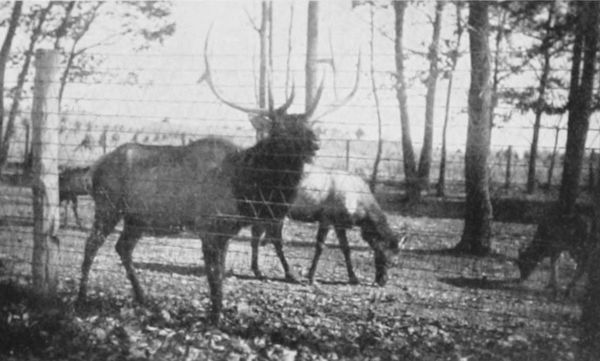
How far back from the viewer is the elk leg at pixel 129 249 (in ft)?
22.9

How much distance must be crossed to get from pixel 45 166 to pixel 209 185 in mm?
1460

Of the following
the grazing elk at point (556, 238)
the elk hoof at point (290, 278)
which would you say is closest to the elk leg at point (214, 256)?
the elk hoof at point (290, 278)

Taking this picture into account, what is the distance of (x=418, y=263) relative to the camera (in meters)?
11.1

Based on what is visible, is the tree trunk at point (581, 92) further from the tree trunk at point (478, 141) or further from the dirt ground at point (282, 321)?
the tree trunk at point (478, 141)

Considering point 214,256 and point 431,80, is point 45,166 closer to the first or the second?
point 214,256

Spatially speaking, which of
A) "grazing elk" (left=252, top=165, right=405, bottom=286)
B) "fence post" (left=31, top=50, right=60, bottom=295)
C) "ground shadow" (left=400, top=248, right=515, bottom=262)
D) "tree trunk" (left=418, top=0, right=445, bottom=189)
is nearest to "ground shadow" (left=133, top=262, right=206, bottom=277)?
"grazing elk" (left=252, top=165, right=405, bottom=286)

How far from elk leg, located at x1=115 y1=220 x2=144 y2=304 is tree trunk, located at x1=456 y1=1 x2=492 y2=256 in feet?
Result: 19.5

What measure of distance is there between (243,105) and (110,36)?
617 inches

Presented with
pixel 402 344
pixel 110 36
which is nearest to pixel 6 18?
pixel 110 36

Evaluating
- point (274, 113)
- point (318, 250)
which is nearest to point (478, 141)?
point (318, 250)

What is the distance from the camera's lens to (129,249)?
Answer: 7.27 metres

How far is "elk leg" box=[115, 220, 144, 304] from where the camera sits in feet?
22.9

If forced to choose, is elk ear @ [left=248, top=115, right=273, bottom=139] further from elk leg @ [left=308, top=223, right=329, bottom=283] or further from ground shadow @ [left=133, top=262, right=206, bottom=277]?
ground shadow @ [left=133, top=262, right=206, bottom=277]

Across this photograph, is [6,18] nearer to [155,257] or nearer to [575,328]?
[155,257]
